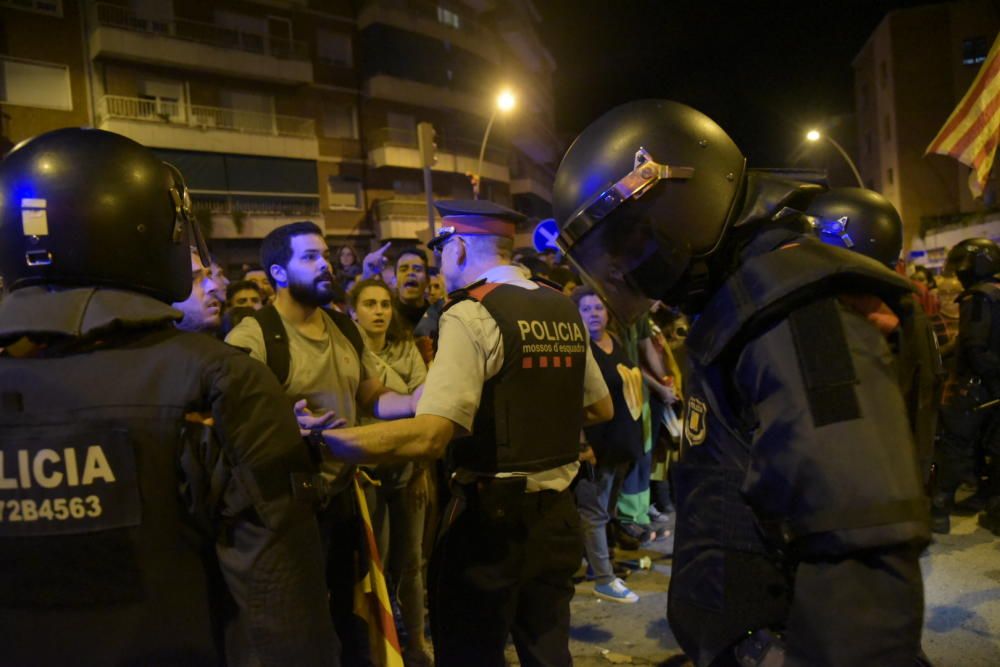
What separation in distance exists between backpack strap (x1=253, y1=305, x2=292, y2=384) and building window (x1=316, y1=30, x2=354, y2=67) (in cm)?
2860

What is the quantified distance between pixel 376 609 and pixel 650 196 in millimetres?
2574

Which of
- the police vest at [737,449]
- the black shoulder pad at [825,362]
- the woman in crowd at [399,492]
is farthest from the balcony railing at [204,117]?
the black shoulder pad at [825,362]

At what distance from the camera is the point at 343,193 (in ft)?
96.0

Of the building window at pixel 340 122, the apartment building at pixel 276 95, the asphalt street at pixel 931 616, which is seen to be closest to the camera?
the asphalt street at pixel 931 616

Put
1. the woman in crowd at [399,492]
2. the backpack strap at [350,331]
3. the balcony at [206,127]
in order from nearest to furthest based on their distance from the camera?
the backpack strap at [350,331]
the woman in crowd at [399,492]
the balcony at [206,127]

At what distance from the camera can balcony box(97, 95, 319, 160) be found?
22719 mm

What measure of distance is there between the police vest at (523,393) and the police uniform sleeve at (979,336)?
194 inches

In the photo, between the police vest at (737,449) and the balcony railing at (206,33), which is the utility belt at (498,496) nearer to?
the police vest at (737,449)

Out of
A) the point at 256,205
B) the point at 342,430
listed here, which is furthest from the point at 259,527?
the point at 256,205

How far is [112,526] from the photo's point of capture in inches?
59.1

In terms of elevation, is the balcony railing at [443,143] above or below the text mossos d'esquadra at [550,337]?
above

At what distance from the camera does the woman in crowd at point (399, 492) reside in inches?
163

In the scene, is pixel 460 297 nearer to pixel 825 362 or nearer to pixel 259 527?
pixel 259 527

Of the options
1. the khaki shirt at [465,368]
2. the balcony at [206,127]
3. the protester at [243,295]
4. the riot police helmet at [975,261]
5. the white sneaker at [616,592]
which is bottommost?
the white sneaker at [616,592]
